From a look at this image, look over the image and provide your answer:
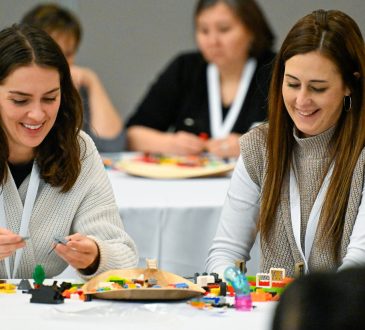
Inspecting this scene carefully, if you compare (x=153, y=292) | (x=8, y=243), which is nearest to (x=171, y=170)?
(x=8, y=243)

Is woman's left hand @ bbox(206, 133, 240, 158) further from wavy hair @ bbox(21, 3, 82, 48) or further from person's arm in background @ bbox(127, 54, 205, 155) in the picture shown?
wavy hair @ bbox(21, 3, 82, 48)

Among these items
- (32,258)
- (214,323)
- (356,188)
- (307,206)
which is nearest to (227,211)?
(307,206)

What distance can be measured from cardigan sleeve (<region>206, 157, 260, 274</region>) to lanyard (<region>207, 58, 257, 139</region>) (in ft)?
6.90

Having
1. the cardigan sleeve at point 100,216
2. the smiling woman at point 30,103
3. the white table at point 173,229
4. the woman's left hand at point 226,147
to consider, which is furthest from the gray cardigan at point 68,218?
the woman's left hand at point 226,147

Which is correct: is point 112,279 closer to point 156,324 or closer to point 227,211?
point 156,324

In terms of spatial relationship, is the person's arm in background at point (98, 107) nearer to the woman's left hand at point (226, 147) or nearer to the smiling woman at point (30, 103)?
the woman's left hand at point (226, 147)

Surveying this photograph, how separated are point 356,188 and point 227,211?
0.38 m

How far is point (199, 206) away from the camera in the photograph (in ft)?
10.1

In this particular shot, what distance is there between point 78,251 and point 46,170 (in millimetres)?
322

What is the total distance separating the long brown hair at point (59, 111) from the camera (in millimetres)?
2195

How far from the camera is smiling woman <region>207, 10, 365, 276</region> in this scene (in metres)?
2.17

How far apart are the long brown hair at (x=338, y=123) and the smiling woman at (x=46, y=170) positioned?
0.46 m

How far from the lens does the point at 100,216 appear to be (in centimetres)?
233

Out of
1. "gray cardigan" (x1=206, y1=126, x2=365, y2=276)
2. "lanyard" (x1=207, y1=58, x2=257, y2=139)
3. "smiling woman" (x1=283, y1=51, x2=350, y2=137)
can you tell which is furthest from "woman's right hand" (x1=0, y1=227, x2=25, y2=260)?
"lanyard" (x1=207, y1=58, x2=257, y2=139)
